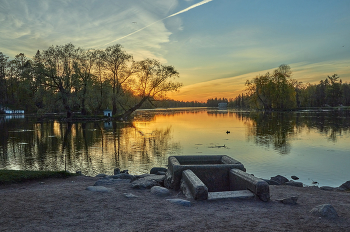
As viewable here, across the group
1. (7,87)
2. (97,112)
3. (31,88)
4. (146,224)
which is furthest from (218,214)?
(7,87)

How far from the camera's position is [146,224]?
5.47 meters

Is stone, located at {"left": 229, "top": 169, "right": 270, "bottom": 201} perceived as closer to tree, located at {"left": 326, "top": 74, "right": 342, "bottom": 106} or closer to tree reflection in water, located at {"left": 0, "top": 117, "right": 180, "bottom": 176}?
tree reflection in water, located at {"left": 0, "top": 117, "right": 180, "bottom": 176}

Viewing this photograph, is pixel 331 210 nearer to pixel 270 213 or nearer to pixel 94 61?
pixel 270 213

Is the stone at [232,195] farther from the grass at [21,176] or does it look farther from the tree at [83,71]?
the tree at [83,71]

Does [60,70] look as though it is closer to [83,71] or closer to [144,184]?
[83,71]

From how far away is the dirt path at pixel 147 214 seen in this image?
5.32m

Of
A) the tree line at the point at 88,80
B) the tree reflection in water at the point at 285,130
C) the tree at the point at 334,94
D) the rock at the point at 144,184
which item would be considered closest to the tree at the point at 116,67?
the tree line at the point at 88,80

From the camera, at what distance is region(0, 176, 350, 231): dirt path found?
532 cm

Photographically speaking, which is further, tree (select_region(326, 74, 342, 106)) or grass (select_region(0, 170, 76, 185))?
tree (select_region(326, 74, 342, 106))

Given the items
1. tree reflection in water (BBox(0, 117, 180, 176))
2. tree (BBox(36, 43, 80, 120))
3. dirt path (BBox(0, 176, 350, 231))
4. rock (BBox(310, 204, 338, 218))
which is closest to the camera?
dirt path (BBox(0, 176, 350, 231))

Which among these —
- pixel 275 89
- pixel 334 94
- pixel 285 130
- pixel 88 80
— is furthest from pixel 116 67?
pixel 334 94

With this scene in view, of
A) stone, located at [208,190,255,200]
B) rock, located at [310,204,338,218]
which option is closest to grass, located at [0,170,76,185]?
stone, located at [208,190,255,200]

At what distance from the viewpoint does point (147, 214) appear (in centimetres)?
616

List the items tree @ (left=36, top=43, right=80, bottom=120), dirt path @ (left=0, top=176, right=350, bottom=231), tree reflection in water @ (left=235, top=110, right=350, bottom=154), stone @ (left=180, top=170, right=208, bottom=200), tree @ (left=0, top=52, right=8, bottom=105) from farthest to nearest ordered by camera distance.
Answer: tree @ (left=0, top=52, right=8, bottom=105), tree @ (left=36, top=43, right=80, bottom=120), tree reflection in water @ (left=235, top=110, right=350, bottom=154), stone @ (left=180, top=170, right=208, bottom=200), dirt path @ (left=0, top=176, right=350, bottom=231)
